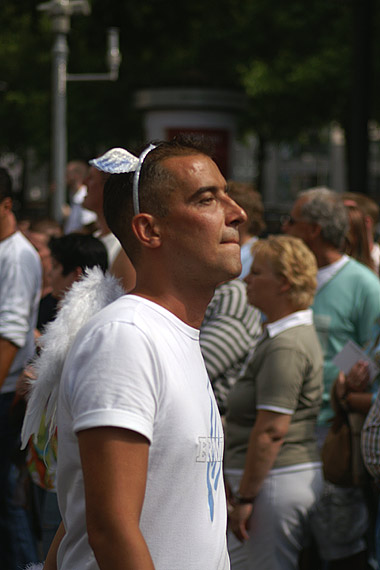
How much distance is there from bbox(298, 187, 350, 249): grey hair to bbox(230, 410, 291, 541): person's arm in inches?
54.6

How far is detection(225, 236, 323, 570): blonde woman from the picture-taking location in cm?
388

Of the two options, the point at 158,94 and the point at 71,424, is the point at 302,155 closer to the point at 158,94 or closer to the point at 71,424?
the point at 158,94

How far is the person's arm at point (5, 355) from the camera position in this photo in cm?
430

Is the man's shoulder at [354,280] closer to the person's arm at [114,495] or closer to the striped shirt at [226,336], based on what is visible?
the striped shirt at [226,336]

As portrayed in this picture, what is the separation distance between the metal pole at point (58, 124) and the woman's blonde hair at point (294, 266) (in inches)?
418

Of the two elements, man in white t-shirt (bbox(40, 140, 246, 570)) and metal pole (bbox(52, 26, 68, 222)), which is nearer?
man in white t-shirt (bbox(40, 140, 246, 570))

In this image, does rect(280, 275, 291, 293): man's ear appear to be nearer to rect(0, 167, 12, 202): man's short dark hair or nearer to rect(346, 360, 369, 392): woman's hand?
rect(346, 360, 369, 392): woman's hand

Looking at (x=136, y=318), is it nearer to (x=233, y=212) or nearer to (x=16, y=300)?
(x=233, y=212)

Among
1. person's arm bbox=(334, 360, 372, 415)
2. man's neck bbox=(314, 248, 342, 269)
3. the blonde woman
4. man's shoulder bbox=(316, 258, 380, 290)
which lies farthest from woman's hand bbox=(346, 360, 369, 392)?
man's neck bbox=(314, 248, 342, 269)

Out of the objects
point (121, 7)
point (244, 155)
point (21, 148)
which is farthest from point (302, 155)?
point (121, 7)

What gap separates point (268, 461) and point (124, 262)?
4.30ft

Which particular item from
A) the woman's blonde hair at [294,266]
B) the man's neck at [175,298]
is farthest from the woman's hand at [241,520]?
the man's neck at [175,298]

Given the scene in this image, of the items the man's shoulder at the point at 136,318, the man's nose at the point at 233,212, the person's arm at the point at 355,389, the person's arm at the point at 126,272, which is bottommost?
the person's arm at the point at 355,389

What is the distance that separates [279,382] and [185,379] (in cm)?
209
